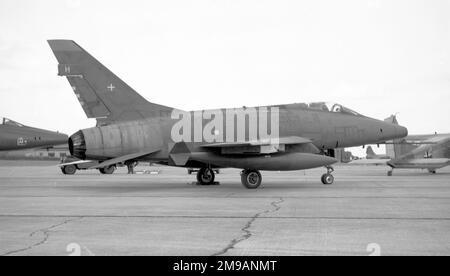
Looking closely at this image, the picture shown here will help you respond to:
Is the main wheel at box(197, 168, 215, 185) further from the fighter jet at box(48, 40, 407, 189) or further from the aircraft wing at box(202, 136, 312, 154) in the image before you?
the aircraft wing at box(202, 136, 312, 154)

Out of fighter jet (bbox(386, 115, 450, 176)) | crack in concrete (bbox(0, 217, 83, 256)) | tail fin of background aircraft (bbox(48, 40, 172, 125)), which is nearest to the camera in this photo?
crack in concrete (bbox(0, 217, 83, 256))

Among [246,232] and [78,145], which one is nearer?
[246,232]

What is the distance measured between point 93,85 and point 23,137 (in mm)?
7543

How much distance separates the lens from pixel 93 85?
17.9m

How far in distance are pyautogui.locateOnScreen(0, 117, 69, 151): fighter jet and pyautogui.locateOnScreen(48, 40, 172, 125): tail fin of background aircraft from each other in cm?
697

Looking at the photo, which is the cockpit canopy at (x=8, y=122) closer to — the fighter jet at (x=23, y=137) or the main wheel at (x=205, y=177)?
the fighter jet at (x=23, y=137)

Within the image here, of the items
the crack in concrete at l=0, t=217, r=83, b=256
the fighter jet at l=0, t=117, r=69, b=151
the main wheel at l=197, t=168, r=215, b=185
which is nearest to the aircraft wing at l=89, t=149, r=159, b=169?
the main wheel at l=197, t=168, r=215, b=185

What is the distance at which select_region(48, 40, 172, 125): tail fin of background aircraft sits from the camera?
17875 millimetres

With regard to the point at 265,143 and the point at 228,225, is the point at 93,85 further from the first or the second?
the point at 228,225

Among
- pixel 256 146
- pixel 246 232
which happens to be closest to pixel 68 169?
pixel 256 146

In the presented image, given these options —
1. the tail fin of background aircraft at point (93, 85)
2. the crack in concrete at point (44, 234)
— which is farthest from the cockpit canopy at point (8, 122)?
the crack in concrete at point (44, 234)

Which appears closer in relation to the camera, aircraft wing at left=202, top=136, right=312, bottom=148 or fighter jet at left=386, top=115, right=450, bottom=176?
aircraft wing at left=202, top=136, right=312, bottom=148

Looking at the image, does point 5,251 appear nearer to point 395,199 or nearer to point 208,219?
point 208,219

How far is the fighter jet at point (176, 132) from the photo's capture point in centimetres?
1719
